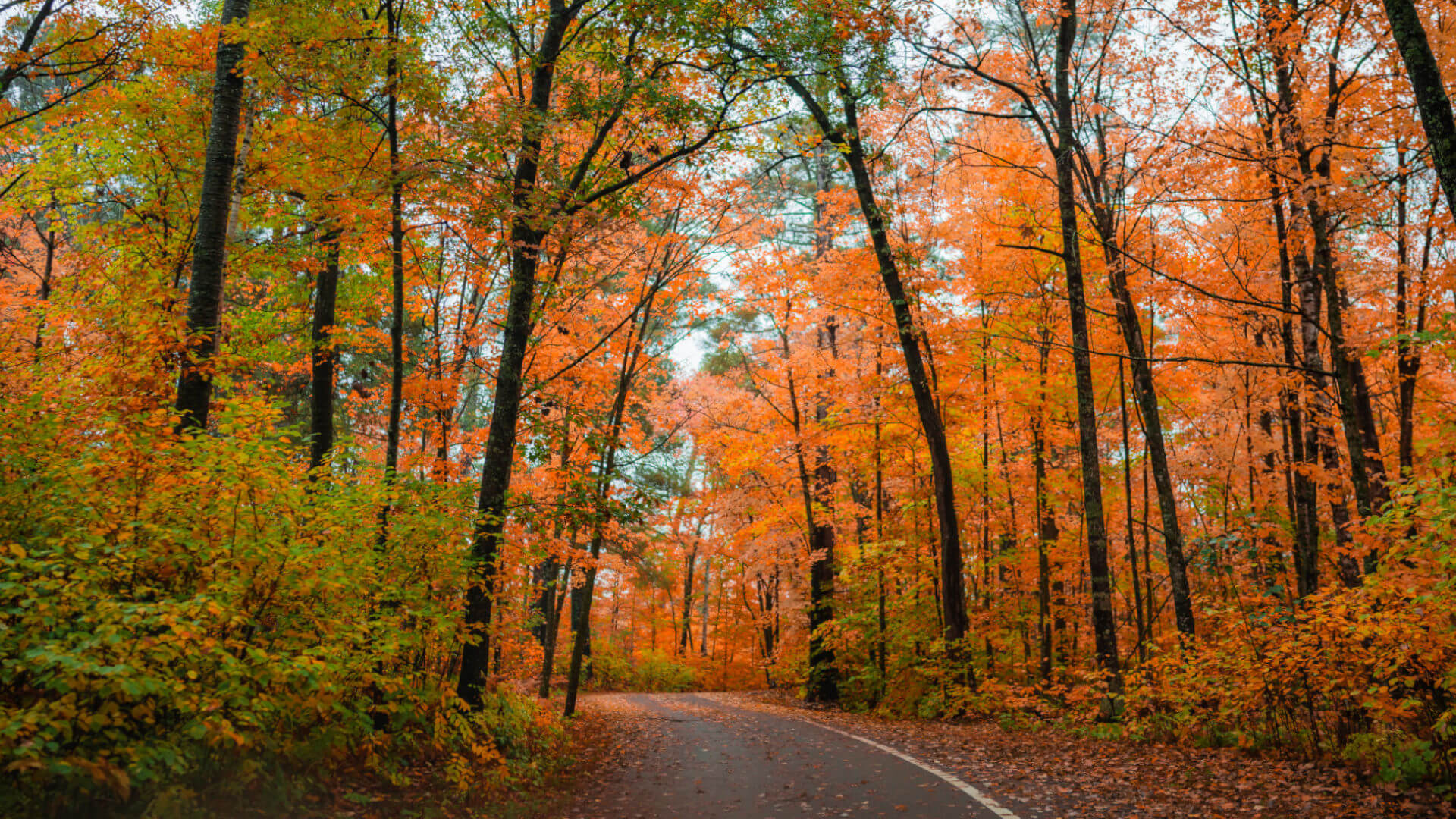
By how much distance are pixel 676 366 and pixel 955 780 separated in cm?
1400

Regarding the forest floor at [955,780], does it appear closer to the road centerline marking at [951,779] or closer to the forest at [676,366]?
the road centerline marking at [951,779]

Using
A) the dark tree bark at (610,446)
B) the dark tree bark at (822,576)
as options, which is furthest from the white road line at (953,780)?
the dark tree bark at (822,576)

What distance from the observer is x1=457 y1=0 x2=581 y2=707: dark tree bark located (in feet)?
27.5

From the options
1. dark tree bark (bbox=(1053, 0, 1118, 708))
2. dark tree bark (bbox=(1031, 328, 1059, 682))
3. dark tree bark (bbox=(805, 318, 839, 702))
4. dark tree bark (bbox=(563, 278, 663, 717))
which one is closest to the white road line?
dark tree bark (bbox=(1053, 0, 1118, 708))

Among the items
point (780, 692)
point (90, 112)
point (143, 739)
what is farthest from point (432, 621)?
point (780, 692)

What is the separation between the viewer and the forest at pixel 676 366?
15.7 ft

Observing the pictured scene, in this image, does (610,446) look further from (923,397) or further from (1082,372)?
(1082,372)

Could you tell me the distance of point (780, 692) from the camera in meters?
23.3

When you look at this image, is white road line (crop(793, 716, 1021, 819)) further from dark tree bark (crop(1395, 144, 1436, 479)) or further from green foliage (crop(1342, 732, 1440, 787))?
dark tree bark (crop(1395, 144, 1436, 479))

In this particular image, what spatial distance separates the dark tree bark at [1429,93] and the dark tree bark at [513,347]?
7362 mm

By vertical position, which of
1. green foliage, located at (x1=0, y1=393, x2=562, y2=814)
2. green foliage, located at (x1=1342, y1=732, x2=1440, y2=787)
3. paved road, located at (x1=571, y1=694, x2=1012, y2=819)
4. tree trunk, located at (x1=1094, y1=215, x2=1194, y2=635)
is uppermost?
tree trunk, located at (x1=1094, y1=215, x2=1194, y2=635)

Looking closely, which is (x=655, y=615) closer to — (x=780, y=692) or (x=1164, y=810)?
(x=780, y=692)

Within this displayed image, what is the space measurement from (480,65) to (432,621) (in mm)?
8696

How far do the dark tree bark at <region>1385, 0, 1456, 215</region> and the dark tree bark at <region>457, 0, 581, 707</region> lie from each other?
736 centimetres
